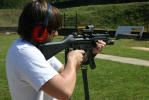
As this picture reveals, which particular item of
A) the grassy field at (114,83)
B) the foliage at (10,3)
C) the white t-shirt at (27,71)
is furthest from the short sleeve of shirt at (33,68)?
the foliage at (10,3)

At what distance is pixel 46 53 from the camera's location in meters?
2.13

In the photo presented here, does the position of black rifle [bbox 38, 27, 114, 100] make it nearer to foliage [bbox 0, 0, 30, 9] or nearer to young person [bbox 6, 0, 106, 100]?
young person [bbox 6, 0, 106, 100]

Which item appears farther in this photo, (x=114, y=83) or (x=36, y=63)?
(x=114, y=83)

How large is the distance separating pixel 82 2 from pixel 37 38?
40.0 meters

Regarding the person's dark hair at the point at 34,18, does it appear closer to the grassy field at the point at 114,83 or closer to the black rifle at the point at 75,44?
the black rifle at the point at 75,44

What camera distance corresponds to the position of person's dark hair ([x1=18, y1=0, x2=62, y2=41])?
1.83 m

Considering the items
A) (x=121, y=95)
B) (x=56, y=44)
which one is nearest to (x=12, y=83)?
(x=56, y=44)

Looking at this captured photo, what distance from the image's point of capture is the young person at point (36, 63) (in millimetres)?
1748

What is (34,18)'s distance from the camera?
184 cm

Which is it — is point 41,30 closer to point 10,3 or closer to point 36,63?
point 36,63

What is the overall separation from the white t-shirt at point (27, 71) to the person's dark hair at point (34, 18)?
0.27 feet

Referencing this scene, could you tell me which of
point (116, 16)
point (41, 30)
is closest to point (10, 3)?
point (116, 16)

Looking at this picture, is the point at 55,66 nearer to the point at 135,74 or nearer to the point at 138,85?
the point at 138,85

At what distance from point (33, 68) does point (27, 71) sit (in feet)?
0.16
